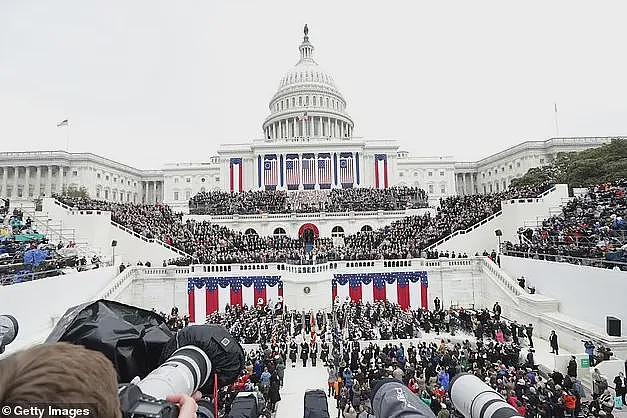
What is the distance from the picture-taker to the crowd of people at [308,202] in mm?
47469

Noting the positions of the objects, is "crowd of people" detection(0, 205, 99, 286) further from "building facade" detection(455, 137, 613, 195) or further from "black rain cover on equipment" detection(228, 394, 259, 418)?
"building facade" detection(455, 137, 613, 195)

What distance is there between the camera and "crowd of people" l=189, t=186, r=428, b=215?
47.5 metres

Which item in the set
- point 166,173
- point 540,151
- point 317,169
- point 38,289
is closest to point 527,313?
point 38,289

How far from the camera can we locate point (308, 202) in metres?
53.2

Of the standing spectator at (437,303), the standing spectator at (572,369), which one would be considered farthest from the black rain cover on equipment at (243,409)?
the standing spectator at (437,303)

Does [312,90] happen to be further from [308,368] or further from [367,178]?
[308,368]

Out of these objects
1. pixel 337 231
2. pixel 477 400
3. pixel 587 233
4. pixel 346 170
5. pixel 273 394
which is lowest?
pixel 273 394

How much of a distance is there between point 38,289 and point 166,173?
73.7 meters

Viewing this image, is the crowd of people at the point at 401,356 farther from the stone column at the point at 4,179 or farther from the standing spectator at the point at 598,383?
the stone column at the point at 4,179

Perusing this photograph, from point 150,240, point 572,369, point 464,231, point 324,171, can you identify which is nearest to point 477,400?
point 572,369

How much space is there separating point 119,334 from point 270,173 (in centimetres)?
6426

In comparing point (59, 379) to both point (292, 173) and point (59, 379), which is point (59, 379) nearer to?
point (59, 379)

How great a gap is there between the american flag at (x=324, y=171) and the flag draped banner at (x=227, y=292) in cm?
3739

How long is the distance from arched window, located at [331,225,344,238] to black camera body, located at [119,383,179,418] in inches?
1720
